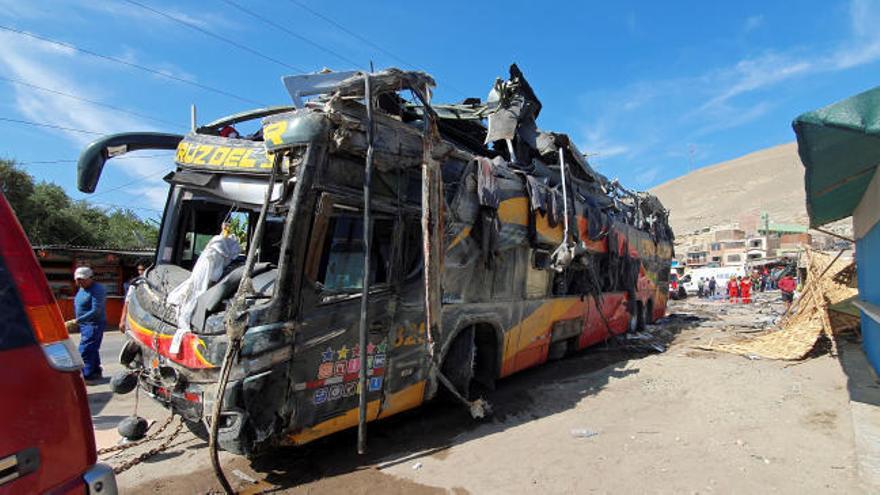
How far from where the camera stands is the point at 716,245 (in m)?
56.7

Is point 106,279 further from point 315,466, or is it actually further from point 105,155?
point 315,466

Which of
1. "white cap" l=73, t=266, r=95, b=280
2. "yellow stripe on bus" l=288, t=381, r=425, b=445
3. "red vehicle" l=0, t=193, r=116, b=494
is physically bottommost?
"yellow stripe on bus" l=288, t=381, r=425, b=445

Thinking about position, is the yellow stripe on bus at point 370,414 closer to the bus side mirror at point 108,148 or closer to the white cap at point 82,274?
the bus side mirror at point 108,148

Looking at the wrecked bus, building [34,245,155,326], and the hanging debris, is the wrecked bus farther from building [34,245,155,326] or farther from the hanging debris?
building [34,245,155,326]

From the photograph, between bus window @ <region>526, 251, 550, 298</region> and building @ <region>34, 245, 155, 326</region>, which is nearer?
bus window @ <region>526, 251, 550, 298</region>

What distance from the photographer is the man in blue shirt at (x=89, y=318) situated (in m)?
7.53

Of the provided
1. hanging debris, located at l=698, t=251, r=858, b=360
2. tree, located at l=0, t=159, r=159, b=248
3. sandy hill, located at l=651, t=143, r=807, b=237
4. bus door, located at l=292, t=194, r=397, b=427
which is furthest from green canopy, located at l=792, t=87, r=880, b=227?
sandy hill, located at l=651, t=143, r=807, b=237

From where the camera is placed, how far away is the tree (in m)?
24.1

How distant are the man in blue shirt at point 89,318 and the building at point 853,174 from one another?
935cm

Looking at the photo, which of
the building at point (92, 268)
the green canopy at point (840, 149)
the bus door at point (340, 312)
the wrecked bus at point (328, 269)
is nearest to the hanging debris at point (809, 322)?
the green canopy at point (840, 149)

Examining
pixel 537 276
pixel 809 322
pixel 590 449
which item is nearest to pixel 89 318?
Result: pixel 537 276

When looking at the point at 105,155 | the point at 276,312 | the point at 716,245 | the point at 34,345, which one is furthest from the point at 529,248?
the point at 716,245

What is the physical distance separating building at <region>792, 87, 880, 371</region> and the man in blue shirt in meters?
9.35

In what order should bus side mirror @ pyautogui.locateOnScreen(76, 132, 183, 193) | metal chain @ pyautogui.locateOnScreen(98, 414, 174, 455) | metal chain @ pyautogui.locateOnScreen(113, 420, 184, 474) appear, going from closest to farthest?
metal chain @ pyautogui.locateOnScreen(113, 420, 184, 474) → metal chain @ pyautogui.locateOnScreen(98, 414, 174, 455) → bus side mirror @ pyautogui.locateOnScreen(76, 132, 183, 193)
